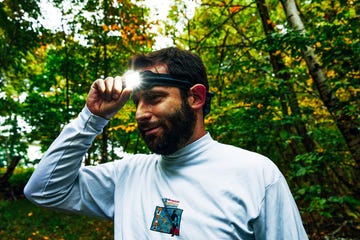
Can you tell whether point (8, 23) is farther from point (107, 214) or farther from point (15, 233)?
point (107, 214)

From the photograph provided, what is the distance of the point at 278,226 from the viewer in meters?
1.32

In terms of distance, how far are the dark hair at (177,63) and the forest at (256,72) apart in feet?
6.00

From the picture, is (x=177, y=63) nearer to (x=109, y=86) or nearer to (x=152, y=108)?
(x=152, y=108)

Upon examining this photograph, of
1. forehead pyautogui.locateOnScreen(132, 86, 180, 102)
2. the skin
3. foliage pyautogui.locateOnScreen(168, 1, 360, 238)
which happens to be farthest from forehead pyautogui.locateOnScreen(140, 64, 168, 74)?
foliage pyautogui.locateOnScreen(168, 1, 360, 238)

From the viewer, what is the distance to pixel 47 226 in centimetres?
852

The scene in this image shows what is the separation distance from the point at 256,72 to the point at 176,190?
4432mm

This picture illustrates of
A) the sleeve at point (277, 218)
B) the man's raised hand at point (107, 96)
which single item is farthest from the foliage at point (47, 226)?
the sleeve at point (277, 218)

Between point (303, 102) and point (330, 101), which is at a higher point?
point (303, 102)

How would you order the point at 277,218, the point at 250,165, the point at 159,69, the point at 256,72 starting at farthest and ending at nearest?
the point at 256,72 → the point at 159,69 → the point at 250,165 → the point at 277,218

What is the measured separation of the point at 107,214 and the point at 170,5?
7.25 metres

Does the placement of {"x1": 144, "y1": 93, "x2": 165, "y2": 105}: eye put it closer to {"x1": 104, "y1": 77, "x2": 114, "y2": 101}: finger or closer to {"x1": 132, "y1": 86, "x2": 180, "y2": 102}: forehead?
{"x1": 132, "y1": 86, "x2": 180, "y2": 102}: forehead

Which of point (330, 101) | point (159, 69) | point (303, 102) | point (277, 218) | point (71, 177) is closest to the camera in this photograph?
point (277, 218)

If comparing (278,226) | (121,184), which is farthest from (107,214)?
(278,226)

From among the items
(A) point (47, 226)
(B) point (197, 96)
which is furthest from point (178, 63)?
(A) point (47, 226)
